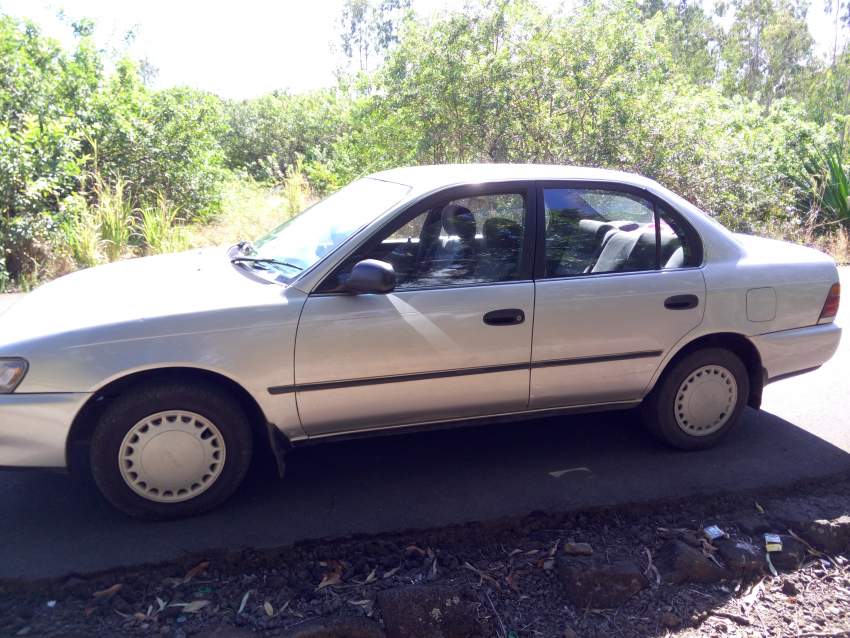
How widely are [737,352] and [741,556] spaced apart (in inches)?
59.6

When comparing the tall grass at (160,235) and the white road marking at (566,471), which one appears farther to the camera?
the tall grass at (160,235)

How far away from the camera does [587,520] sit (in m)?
3.71

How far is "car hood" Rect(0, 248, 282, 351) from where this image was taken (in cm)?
345

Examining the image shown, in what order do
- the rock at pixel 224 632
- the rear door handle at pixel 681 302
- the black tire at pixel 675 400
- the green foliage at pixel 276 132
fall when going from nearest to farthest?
the rock at pixel 224 632
the rear door handle at pixel 681 302
the black tire at pixel 675 400
the green foliage at pixel 276 132

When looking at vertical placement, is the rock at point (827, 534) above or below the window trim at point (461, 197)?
below

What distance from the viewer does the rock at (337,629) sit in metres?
2.82

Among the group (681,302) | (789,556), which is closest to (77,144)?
(681,302)

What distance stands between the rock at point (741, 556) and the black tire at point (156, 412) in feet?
7.42

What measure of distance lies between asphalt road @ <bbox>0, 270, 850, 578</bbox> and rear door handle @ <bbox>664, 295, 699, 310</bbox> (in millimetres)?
912

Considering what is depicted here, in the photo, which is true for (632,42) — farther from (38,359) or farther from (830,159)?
(38,359)

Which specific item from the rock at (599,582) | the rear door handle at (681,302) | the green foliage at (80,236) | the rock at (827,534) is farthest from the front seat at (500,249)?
the green foliage at (80,236)

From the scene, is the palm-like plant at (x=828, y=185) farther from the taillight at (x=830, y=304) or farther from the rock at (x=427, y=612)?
the rock at (x=427, y=612)

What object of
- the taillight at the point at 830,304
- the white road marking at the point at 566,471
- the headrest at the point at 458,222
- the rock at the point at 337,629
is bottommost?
the white road marking at the point at 566,471

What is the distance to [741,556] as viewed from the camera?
11.2 ft
